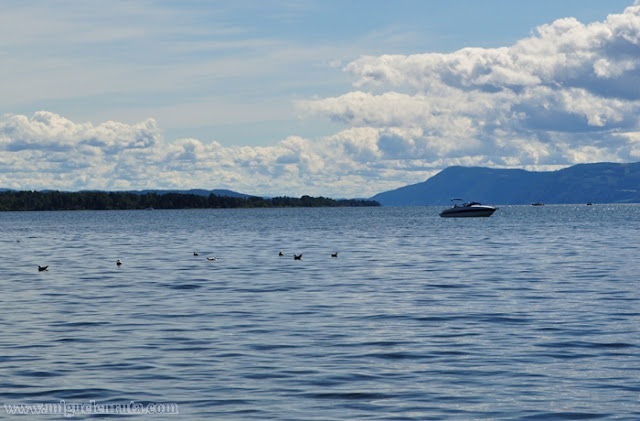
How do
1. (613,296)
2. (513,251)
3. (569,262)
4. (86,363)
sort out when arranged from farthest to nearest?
(513,251), (569,262), (613,296), (86,363)

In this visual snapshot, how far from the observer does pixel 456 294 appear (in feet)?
142

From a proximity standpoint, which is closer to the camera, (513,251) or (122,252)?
(513,251)

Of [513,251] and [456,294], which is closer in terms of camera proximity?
[456,294]

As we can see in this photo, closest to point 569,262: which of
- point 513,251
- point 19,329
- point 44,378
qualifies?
point 513,251

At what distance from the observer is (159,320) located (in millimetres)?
34750

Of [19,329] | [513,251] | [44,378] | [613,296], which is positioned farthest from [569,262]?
[44,378]

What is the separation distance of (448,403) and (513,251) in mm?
61005

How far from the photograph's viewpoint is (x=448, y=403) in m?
20.5

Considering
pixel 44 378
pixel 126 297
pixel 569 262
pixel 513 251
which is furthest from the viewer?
pixel 513 251

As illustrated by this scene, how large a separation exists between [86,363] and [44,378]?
2103 millimetres

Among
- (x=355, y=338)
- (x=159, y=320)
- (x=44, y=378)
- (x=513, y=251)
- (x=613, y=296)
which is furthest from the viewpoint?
(x=513, y=251)

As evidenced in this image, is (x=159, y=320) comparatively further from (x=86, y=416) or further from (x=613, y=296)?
(x=613, y=296)

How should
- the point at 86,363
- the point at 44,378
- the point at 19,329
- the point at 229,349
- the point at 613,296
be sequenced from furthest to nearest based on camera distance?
the point at 613,296 < the point at 19,329 < the point at 229,349 < the point at 86,363 < the point at 44,378

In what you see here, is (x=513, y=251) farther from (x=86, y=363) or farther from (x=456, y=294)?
(x=86, y=363)
